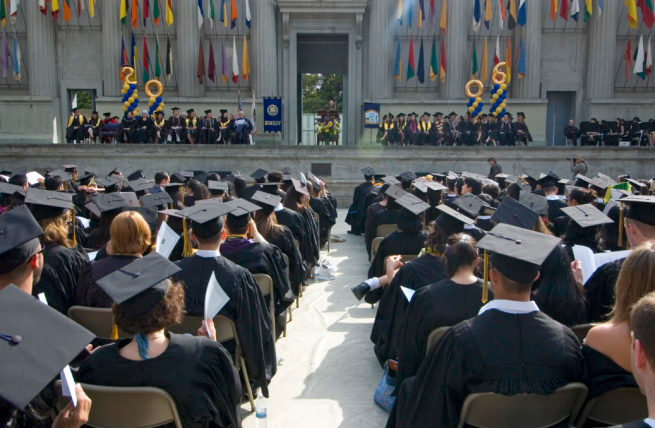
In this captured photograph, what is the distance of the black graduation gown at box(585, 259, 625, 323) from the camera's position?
330 centimetres

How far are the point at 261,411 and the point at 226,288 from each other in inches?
→ 41.3

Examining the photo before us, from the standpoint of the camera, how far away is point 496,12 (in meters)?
22.4

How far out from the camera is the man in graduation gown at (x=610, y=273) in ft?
10.9

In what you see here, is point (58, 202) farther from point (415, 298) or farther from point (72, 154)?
point (72, 154)

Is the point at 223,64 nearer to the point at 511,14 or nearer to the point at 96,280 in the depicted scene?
the point at 511,14

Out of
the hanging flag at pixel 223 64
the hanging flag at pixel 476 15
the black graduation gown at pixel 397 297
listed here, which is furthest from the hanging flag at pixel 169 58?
the black graduation gown at pixel 397 297

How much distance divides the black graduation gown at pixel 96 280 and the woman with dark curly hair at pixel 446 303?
5.85 feet

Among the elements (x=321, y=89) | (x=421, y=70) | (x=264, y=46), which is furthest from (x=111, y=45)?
(x=321, y=89)

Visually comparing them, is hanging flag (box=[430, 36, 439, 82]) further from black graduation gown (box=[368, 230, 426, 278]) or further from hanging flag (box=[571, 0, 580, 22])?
black graduation gown (box=[368, 230, 426, 278])

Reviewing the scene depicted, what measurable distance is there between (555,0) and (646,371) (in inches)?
906

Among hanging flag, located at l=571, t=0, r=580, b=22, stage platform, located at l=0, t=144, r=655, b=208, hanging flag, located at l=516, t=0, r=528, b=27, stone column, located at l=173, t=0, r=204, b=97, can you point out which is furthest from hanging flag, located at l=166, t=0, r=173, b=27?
hanging flag, located at l=571, t=0, r=580, b=22

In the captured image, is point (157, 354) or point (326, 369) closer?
point (157, 354)

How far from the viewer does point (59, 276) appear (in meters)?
3.81

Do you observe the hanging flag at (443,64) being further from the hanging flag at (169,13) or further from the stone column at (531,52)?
the hanging flag at (169,13)
